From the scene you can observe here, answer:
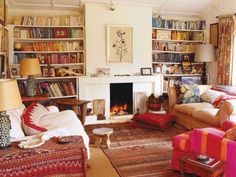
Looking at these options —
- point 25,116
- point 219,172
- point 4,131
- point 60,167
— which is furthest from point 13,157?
point 219,172

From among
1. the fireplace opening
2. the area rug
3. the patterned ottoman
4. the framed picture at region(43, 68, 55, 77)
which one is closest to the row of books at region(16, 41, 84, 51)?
the framed picture at region(43, 68, 55, 77)

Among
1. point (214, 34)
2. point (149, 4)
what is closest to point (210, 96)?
point (214, 34)

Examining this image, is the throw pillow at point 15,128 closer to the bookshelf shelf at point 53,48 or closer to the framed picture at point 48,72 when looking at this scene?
the bookshelf shelf at point 53,48

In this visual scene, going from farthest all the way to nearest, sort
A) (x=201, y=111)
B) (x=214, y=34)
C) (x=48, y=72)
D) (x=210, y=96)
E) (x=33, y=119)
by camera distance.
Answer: (x=214, y=34), (x=48, y=72), (x=210, y=96), (x=201, y=111), (x=33, y=119)

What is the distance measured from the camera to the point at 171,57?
6.14 metres

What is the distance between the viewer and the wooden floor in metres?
3.04

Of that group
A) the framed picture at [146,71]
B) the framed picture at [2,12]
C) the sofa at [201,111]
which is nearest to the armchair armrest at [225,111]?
the sofa at [201,111]

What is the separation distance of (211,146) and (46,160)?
1.62 metres

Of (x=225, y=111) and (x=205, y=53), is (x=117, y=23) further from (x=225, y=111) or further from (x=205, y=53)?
(x=225, y=111)

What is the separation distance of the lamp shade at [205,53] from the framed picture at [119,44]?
1.47 meters

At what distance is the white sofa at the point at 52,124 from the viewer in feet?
8.82

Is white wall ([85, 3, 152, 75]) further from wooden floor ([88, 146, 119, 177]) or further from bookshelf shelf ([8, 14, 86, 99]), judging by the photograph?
wooden floor ([88, 146, 119, 177])

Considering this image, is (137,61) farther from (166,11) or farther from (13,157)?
(13,157)

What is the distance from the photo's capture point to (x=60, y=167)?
7.52ft
